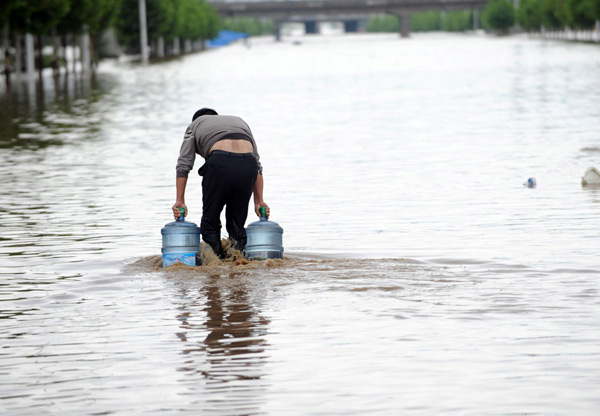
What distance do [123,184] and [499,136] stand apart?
8.69 m

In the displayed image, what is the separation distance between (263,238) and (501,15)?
568 feet

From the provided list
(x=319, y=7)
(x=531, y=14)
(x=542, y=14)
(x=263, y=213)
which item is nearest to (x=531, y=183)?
(x=263, y=213)

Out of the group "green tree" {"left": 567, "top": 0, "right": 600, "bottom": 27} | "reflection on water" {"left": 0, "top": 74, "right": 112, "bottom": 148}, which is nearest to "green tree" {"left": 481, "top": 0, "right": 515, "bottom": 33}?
"green tree" {"left": 567, "top": 0, "right": 600, "bottom": 27}

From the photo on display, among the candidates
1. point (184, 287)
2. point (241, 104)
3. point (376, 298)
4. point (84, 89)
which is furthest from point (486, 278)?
point (84, 89)

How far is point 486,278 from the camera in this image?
32.2 ft

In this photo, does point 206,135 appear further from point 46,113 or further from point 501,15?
point 501,15

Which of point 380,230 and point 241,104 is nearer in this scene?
point 380,230

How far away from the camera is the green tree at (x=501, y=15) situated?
179250 mm

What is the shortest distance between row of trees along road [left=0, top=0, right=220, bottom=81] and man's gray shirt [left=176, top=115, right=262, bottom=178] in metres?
45.5

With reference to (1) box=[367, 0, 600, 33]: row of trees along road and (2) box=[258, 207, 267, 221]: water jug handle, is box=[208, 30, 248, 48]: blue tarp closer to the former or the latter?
(1) box=[367, 0, 600, 33]: row of trees along road

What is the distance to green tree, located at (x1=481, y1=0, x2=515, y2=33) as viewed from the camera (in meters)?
179

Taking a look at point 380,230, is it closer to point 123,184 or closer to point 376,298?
point 376,298

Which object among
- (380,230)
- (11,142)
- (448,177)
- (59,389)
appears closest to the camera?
(59,389)

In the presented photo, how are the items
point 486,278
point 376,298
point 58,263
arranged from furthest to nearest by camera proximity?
point 58,263 < point 486,278 < point 376,298
